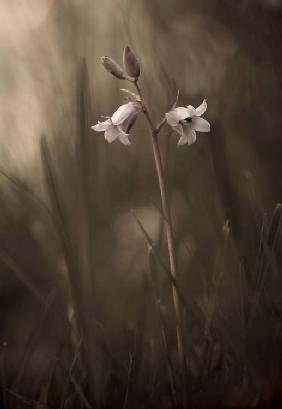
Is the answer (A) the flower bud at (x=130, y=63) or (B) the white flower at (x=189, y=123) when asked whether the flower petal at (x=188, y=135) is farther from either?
(A) the flower bud at (x=130, y=63)

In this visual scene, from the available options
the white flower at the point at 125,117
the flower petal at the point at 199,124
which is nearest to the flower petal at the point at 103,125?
the white flower at the point at 125,117

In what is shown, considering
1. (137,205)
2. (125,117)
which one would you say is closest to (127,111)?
(125,117)

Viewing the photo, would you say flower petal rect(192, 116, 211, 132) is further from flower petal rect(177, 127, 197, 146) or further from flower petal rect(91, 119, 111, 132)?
flower petal rect(91, 119, 111, 132)

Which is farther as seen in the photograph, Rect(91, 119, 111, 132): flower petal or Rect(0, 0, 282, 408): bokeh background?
Rect(91, 119, 111, 132): flower petal

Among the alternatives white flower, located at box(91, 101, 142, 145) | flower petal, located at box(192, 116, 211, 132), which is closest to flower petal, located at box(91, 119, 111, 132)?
white flower, located at box(91, 101, 142, 145)

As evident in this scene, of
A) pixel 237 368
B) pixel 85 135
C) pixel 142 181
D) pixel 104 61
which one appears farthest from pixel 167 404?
pixel 142 181
